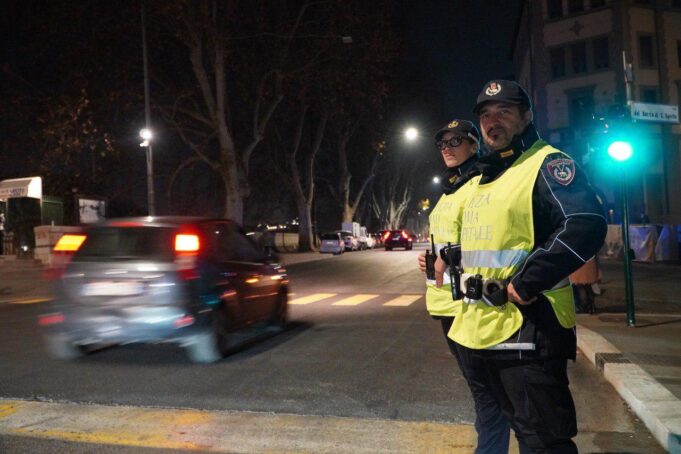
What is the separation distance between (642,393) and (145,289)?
489cm

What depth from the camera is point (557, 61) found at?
37.0 metres

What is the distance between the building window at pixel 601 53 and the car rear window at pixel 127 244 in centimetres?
3424

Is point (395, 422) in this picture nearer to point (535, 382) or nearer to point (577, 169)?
point (535, 382)

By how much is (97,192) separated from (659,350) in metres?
28.1

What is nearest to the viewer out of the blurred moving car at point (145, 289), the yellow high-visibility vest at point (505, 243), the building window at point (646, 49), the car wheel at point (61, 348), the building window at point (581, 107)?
the yellow high-visibility vest at point (505, 243)

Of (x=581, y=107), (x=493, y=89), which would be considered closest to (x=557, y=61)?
(x=581, y=107)

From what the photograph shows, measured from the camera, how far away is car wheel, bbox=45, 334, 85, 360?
688cm

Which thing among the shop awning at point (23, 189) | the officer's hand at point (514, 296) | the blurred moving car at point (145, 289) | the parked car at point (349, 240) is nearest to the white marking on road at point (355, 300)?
the blurred moving car at point (145, 289)

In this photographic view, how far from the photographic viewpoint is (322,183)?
5503cm

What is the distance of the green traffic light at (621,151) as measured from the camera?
8484 millimetres

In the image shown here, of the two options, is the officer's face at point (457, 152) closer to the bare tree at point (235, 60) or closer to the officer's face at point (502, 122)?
the officer's face at point (502, 122)

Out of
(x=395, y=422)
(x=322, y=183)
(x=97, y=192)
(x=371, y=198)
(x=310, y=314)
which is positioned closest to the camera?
(x=395, y=422)

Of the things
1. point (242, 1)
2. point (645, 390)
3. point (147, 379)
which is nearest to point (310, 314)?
point (147, 379)

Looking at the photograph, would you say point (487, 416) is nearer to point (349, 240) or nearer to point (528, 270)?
point (528, 270)
